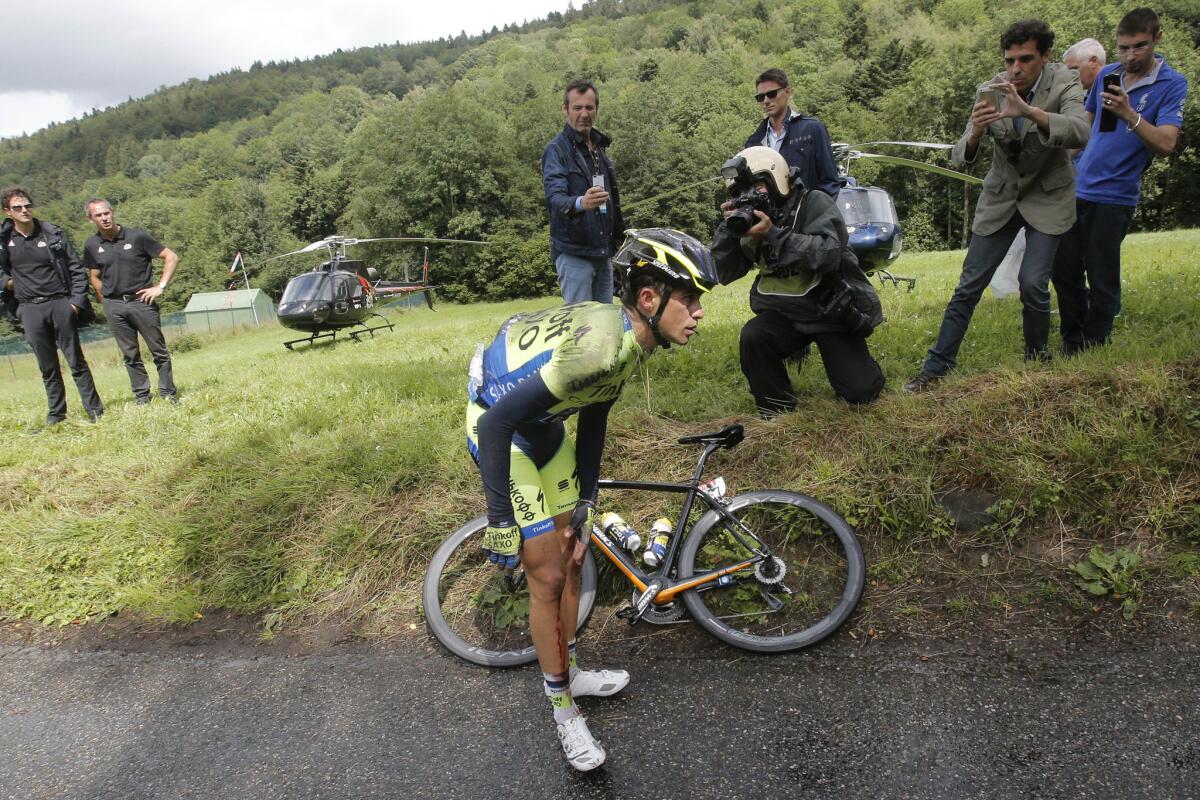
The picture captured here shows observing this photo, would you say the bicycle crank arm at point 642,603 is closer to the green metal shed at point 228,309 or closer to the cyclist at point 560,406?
the cyclist at point 560,406

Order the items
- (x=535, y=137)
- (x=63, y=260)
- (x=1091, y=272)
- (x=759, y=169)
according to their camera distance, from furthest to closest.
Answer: (x=535, y=137), (x=63, y=260), (x=1091, y=272), (x=759, y=169)

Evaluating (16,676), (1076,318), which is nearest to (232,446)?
(16,676)

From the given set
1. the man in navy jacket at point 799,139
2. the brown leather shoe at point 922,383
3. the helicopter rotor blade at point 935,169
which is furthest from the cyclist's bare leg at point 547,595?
the helicopter rotor blade at point 935,169

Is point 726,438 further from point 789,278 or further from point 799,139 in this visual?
point 799,139

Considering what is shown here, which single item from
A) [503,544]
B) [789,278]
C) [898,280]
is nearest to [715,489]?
[503,544]

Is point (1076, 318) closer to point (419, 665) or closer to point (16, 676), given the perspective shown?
point (419, 665)

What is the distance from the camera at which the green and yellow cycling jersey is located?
2.53 metres

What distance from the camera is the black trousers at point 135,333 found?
8273mm

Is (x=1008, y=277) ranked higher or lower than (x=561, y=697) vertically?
higher

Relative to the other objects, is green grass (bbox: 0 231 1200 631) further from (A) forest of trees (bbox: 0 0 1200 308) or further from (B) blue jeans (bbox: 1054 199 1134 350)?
(A) forest of trees (bbox: 0 0 1200 308)

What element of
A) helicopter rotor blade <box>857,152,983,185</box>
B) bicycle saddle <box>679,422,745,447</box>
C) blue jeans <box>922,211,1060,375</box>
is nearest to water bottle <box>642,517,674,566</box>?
bicycle saddle <box>679,422,745,447</box>

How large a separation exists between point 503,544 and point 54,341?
26.5ft

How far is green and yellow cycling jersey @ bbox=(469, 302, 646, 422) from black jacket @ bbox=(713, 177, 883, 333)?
189cm

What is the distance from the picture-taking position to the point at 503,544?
2629 mm
